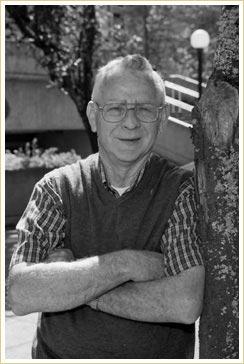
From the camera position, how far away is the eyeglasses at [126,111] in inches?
97.3

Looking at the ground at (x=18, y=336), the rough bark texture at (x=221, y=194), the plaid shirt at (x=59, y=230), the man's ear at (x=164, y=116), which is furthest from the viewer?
the ground at (x=18, y=336)

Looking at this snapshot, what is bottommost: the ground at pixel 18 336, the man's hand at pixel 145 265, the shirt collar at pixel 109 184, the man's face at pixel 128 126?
the ground at pixel 18 336

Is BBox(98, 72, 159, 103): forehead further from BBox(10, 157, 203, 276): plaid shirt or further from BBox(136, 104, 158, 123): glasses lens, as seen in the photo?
BBox(10, 157, 203, 276): plaid shirt

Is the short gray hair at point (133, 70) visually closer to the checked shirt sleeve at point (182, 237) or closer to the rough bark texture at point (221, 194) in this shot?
the rough bark texture at point (221, 194)

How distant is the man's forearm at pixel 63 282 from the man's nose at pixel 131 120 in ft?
1.70

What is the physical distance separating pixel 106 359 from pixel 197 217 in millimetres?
636

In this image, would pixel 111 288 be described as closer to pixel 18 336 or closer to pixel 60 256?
pixel 60 256

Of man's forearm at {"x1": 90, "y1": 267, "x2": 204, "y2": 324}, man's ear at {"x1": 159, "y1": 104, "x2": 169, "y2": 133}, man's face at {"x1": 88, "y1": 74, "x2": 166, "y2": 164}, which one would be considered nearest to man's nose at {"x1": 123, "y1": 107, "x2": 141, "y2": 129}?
man's face at {"x1": 88, "y1": 74, "x2": 166, "y2": 164}

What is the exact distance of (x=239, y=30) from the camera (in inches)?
89.5

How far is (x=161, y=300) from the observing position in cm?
228

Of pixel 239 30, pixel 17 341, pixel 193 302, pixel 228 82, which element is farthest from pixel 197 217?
pixel 17 341

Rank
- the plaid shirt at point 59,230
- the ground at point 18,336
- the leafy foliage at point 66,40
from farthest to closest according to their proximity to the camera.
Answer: the leafy foliage at point 66,40 < the ground at point 18,336 < the plaid shirt at point 59,230

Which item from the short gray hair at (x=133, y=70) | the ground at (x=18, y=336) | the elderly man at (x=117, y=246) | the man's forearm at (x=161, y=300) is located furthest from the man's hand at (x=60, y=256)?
the ground at (x=18, y=336)

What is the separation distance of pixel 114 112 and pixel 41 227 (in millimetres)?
536
